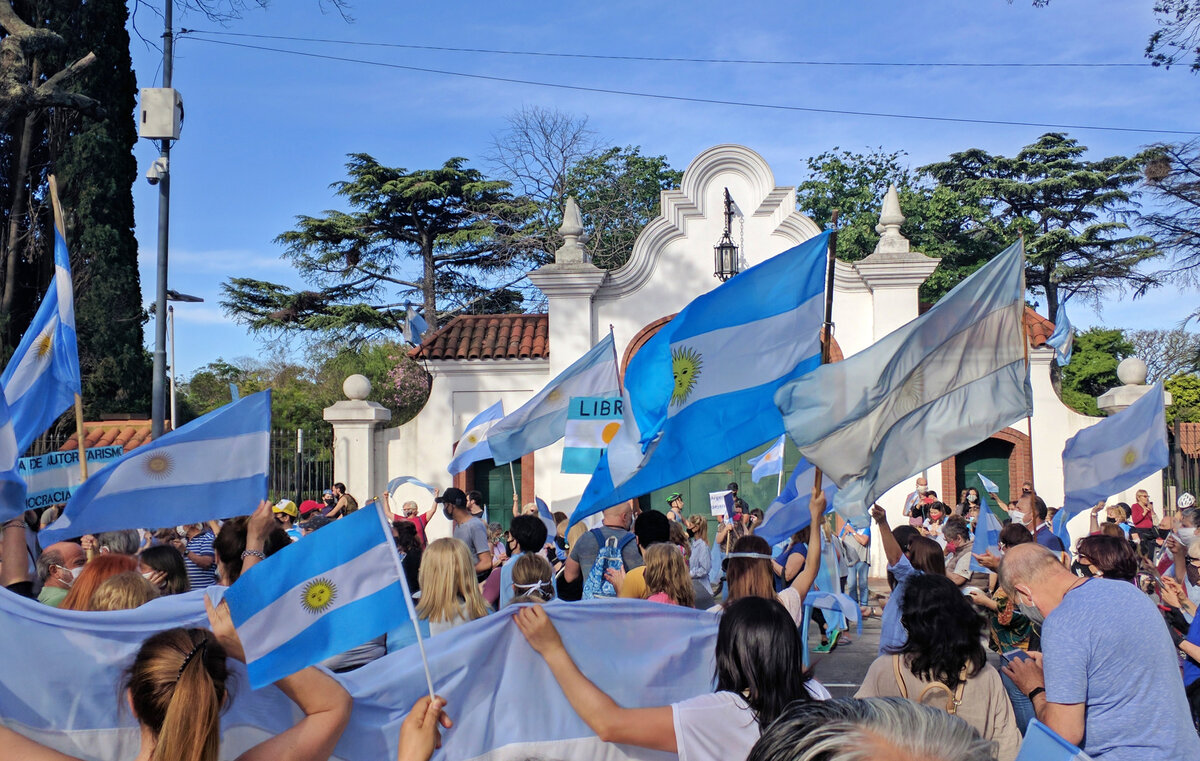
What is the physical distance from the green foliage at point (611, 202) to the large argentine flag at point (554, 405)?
24.7 m

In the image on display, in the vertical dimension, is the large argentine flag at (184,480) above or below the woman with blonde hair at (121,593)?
above

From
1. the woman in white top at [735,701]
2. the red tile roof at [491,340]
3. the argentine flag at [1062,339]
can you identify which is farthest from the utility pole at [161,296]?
the argentine flag at [1062,339]

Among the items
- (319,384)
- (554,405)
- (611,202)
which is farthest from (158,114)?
(319,384)

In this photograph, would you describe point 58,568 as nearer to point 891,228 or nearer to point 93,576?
point 93,576

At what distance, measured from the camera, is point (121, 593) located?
4.35 metres

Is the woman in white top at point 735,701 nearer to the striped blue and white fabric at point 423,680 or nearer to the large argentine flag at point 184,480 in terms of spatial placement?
the striped blue and white fabric at point 423,680

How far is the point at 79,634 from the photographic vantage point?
358 centimetres

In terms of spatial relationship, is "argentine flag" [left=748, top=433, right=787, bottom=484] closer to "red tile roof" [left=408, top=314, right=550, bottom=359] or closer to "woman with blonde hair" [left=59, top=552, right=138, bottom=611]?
"red tile roof" [left=408, top=314, right=550, bottom=359]

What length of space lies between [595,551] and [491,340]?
479 inches

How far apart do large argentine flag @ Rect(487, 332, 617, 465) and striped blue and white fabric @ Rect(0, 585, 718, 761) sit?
6443mm

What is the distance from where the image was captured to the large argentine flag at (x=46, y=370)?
8688 millimetres

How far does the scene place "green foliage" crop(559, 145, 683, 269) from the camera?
36250 mm

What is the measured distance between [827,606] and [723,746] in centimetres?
661

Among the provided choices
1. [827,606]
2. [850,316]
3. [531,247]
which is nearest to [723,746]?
[827,606]
